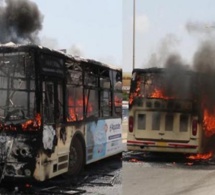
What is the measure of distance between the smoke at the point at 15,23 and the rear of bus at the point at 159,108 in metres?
0.84

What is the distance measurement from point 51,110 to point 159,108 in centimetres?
89

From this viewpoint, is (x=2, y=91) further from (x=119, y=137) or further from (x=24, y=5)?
(x=119, y=137)

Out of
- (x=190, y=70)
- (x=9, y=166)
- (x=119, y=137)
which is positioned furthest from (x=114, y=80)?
(x=9, y=166)

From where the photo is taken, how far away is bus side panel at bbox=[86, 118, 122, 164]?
135 inches

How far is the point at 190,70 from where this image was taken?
9.73ft

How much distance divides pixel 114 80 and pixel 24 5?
0.78 metres

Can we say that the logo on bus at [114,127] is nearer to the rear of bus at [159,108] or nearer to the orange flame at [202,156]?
the rear of bus at [159,108]

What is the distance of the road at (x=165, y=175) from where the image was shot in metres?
3.23

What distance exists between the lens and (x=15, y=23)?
10.4 ft

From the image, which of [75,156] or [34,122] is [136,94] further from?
[75,156]

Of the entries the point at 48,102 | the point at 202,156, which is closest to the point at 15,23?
the point at 48,102

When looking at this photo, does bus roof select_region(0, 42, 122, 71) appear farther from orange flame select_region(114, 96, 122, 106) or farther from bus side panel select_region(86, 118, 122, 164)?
bus side panel select_region(86, 118, 122, 164)

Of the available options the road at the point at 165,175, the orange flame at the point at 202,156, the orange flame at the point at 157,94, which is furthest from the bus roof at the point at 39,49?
the orange flame at the point at 202,156

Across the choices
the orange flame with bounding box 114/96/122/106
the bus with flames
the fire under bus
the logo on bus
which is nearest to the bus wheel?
the fire under bus
